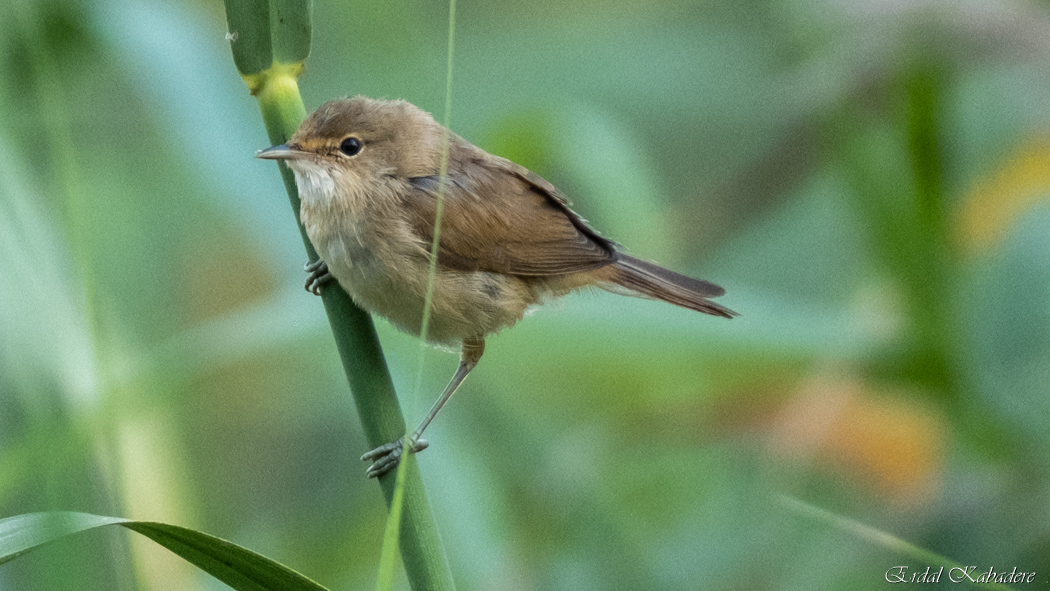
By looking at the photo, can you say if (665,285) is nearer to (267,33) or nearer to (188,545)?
(267,33)

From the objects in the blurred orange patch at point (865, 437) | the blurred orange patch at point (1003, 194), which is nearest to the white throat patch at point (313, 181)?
the blurred orange patch at point (865, 437)

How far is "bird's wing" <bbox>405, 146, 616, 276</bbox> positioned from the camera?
250cm

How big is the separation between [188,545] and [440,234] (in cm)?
133

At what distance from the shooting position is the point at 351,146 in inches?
96.1

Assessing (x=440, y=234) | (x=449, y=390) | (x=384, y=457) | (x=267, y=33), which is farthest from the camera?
(x=449, y=390)

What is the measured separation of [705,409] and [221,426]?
1.80 meters

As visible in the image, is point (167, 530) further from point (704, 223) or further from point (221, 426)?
point (704, 223)

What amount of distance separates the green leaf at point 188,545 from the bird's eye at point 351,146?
4.27 ft

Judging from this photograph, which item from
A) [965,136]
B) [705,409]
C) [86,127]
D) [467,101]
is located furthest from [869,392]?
[86,127]

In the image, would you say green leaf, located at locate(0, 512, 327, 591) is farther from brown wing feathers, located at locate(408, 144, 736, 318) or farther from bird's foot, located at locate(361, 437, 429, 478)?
brown wing feathers, located at locate(408, 144, 736, 318)

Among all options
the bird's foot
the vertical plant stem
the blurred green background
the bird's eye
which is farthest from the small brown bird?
the bird's foot

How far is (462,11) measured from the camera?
4.30 meters

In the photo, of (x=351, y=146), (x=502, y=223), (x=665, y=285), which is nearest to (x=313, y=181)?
(x=351, y=146)

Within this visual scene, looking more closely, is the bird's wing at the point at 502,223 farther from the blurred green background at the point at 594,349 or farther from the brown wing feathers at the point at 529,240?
the blurred green background at the point at 594,349
